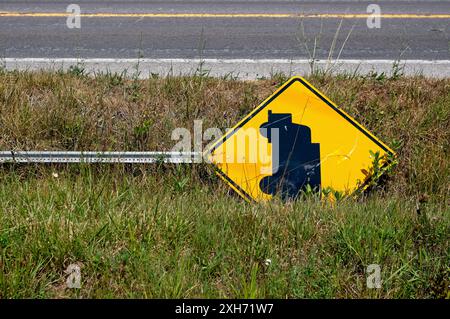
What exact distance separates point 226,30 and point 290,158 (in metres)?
3.65

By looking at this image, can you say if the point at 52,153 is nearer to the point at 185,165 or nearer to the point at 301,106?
the point at 185,165

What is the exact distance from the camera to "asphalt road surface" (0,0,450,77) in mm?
7902

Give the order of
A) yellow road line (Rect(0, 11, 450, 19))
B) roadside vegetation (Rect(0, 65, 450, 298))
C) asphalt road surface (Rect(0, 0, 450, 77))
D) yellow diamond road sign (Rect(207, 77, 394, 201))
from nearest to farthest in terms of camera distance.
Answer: roadside vegetation (Rect(0, 65, 450, 298)) < yellow diamond road sign (Rect(207, 77, 394, 201)) < asphalt road surface (Rect(0, 0, 450, 77)) < yellow road line (Rect(0, 11, 450, 19))

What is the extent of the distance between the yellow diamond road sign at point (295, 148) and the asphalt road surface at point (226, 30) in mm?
1571

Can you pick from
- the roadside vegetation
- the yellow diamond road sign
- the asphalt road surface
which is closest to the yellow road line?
the asphalt road surface

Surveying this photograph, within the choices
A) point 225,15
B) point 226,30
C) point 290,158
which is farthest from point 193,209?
point 225,15

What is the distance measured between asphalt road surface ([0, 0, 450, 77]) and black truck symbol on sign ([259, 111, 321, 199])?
1.67 metres

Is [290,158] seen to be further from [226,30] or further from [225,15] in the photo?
[225,15]

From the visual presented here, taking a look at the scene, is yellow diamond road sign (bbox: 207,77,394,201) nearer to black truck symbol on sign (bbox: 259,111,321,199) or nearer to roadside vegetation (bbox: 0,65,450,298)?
black truck symbol on sign (bbox: 259,111,321,199)

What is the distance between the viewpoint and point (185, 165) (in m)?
5.59

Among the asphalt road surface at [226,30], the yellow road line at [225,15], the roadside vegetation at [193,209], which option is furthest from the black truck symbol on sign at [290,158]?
the yellow road line at [225,15]

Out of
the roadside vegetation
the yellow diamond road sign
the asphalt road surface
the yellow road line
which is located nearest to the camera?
the roadside vegetation

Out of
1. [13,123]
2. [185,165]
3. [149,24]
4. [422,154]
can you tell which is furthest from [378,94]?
[149,24]

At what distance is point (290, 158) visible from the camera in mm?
5594
